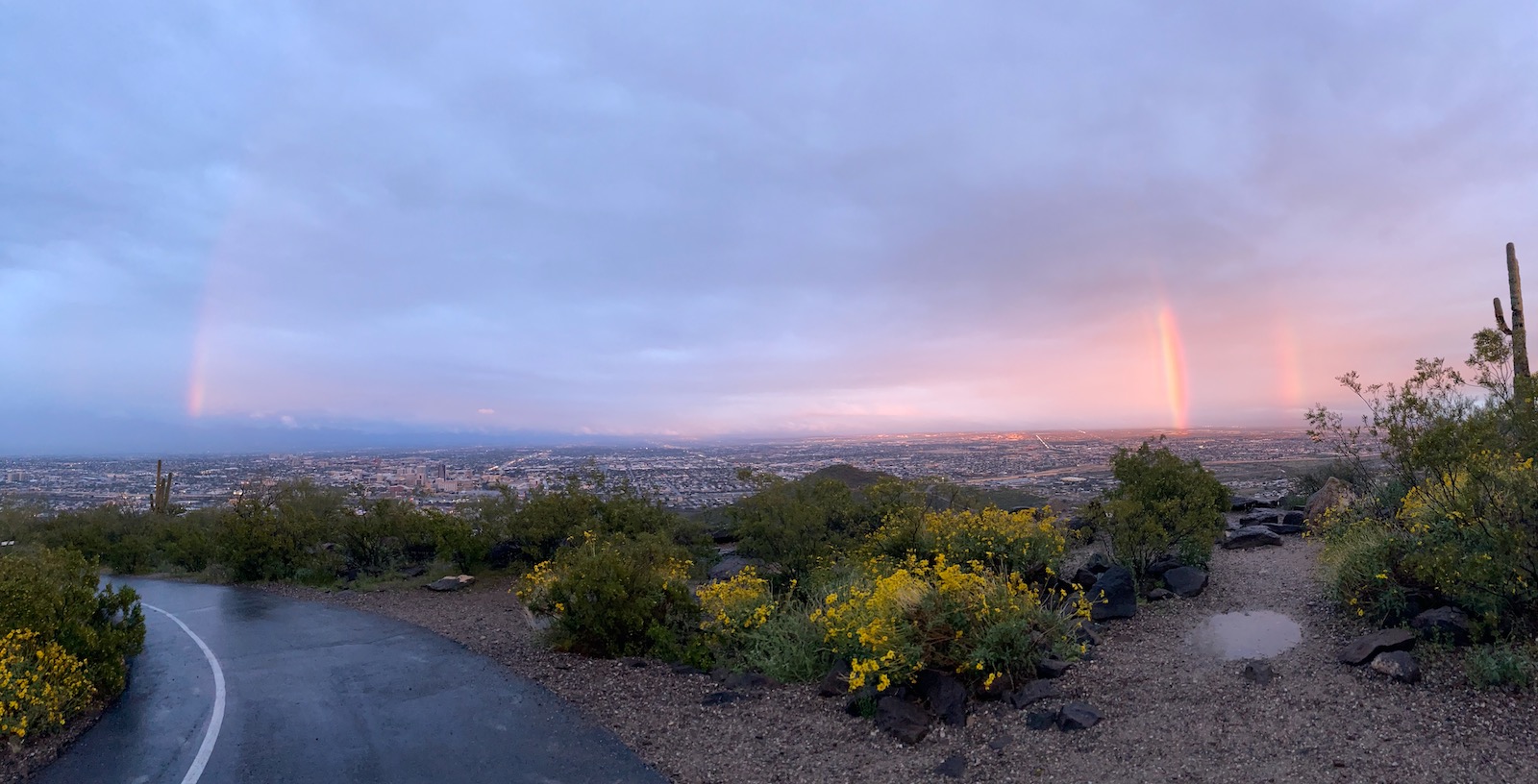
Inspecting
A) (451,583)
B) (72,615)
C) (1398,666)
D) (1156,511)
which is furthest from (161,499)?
(1398,666)

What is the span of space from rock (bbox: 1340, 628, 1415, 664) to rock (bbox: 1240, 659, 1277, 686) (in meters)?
0.63

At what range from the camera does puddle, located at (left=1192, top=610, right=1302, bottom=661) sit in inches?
308

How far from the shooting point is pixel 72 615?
8.88 metres

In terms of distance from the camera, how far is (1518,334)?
550 inches

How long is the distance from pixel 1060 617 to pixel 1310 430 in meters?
6.17

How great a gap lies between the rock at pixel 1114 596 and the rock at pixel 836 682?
3439 mm

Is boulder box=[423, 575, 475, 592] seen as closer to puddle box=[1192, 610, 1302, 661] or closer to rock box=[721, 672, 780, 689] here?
rock box=[721, 672, 780, 689]

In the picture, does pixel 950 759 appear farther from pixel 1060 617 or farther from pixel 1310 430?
pixel 1310 430

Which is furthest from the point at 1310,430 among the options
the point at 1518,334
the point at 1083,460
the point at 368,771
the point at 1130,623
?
the point at 1083,460

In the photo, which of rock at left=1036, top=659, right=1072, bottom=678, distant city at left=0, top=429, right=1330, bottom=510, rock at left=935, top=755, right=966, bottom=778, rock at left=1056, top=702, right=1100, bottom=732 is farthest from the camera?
distant city at left=0, top=429, right=1330, bottom=510

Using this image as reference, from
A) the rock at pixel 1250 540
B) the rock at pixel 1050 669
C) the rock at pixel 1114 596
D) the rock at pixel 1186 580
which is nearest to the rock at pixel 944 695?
the rock at pixel 1050 669

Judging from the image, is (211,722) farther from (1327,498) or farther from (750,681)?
(1327,498)

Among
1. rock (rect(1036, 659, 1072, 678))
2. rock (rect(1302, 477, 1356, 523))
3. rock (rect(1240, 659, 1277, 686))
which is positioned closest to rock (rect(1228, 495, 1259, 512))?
rock (rect(1302, 477, 1356, 523))

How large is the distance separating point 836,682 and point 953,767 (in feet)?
6.35
